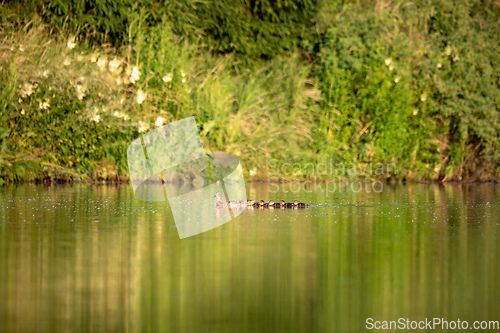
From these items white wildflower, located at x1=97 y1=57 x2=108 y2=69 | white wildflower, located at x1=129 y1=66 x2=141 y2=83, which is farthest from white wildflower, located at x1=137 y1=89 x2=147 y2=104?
white wildflower, located at x1=97 y1=57 x2=108 y2=69

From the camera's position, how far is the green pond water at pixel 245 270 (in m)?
6.64

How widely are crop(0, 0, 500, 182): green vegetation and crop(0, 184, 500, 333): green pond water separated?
20.7 ft

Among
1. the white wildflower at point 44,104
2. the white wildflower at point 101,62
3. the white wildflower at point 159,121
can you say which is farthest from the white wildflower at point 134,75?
the white wildflower at point 44,104

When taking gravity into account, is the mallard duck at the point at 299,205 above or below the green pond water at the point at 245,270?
above

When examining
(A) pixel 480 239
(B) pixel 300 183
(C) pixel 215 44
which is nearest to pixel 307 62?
(C) pixel 215 44

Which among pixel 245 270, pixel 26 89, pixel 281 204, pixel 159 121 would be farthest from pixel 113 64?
pixel 245 270

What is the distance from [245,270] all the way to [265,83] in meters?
15.8

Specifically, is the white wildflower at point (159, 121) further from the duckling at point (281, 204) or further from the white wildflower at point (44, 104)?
the duckling at point (281, 204)

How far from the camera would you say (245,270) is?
27.4 ft

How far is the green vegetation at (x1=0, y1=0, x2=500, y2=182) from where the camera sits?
66.3 ft

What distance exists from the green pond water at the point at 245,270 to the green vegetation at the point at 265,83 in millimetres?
6316

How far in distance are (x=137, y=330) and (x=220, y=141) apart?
614 inches

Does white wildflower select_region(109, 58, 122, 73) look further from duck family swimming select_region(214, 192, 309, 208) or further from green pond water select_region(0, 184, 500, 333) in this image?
green pond water select_region(0, 184, 500, 333)

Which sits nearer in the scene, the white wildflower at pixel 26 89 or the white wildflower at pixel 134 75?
the white wildflower at pixel 26 89
